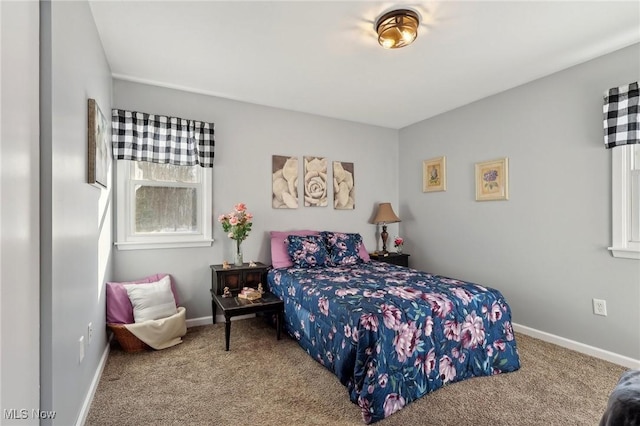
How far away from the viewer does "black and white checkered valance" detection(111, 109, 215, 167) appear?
118 inches

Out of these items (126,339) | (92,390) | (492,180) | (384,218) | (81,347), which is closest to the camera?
(81,347)

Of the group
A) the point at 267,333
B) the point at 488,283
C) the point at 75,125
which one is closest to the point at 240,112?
the point at 75,125

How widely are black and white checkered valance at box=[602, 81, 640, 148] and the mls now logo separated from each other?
3.76 metres

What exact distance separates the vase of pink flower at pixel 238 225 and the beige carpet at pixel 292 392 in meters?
1.07

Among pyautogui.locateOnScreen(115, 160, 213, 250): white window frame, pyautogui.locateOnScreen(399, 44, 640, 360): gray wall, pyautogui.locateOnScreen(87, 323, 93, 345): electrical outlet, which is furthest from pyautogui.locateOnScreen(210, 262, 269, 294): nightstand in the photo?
pyautogui.locateOnScreen(399, 44, 640, 360): gray wall

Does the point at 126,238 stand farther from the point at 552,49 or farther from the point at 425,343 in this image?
the point at 552,49

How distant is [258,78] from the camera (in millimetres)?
3041

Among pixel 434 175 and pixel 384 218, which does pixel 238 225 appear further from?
pixel 434 175

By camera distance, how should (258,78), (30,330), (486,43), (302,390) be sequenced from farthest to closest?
1. (258,78)
2. (486,43)
3. (302,390)
4. (30,330)

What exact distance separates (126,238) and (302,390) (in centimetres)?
221

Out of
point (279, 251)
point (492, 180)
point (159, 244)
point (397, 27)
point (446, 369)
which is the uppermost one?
point (397, 27)

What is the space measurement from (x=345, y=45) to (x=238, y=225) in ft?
6.48

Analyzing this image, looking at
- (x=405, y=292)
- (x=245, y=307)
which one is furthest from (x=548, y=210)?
(x=245, y=307)

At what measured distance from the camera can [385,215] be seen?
4.26m
